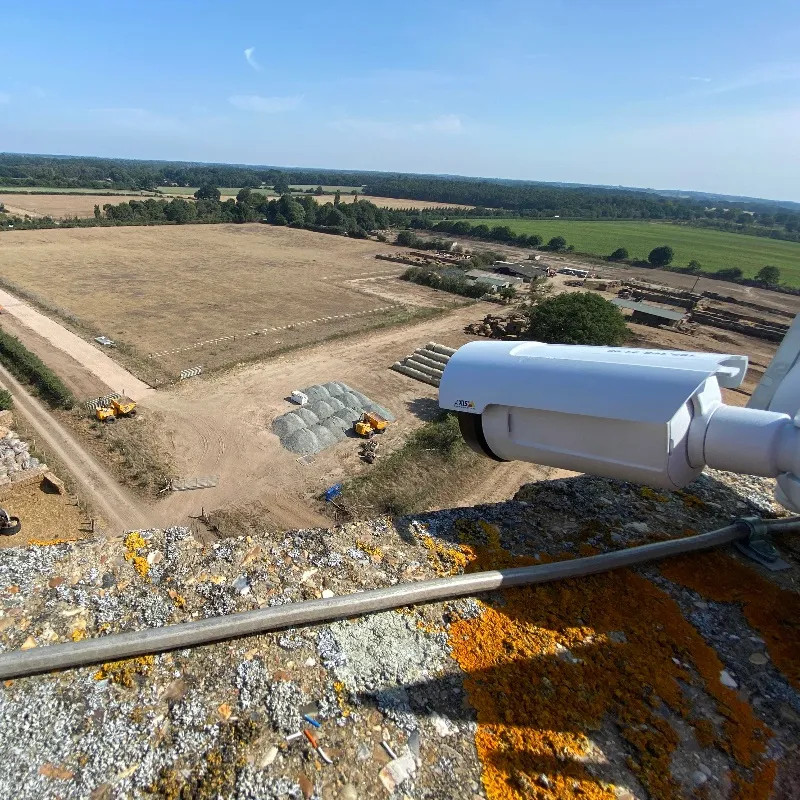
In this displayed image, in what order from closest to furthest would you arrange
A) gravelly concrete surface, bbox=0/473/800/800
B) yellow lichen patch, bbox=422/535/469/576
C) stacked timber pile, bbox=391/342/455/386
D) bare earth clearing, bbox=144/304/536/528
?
gravelly concrete surface, bbox=0/473/800/800
yellow lichen patch, bbox=422/535/469/576
bare earth clearing, bbox=144/304/536/528
stacked timber pile, bbox=391/342/455/386

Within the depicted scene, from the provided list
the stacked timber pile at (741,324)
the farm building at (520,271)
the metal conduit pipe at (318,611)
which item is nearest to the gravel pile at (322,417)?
the metal conduit pipe at (318,611)

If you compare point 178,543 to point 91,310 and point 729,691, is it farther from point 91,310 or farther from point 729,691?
point 91,310

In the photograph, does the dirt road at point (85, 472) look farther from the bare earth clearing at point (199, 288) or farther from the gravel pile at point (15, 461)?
the bare earth clearing at point (199, 288)

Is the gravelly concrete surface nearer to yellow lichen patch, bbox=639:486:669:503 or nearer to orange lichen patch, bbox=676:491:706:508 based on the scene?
orange lichen patch, bbox=676:491:706:508

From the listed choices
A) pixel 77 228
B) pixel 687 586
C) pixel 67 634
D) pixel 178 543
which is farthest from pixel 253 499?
pixel 77 228

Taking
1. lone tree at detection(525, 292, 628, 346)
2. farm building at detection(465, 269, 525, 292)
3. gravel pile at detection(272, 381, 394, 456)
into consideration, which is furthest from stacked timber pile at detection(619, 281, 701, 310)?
gravel pile at detection(272, 381, 394, 456)

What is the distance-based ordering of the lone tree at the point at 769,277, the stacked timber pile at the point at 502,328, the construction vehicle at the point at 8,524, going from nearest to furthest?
the construction vehicle at the point at 8,524 < the stacked timber pile at the point at 502,328 < the lone tree at the point at 769,277
